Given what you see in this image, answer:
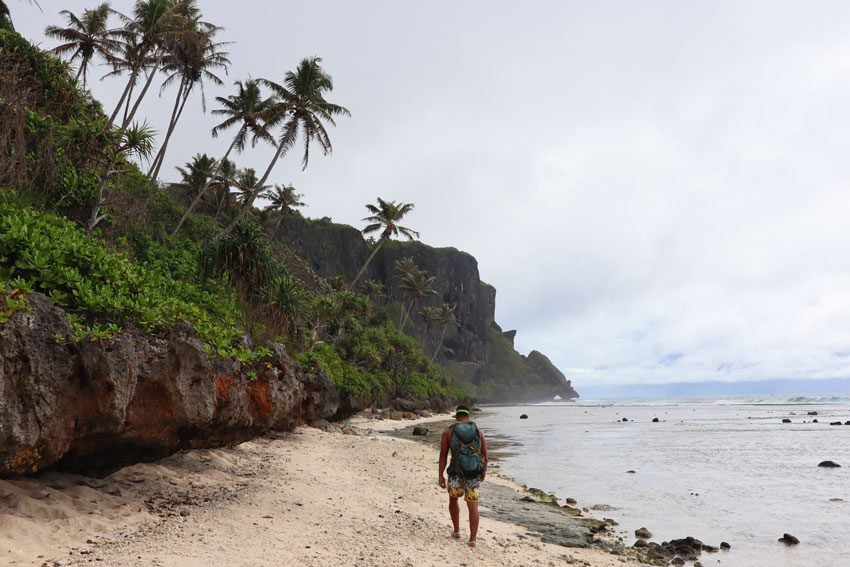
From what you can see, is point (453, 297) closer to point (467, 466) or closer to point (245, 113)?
point (245, 113)

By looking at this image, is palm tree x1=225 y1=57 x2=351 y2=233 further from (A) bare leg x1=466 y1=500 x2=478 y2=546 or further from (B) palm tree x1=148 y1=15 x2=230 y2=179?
(A) bare leg x1=466 y1=500 x2=478 y2=546

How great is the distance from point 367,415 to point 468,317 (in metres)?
87.4

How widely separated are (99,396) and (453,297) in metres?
113

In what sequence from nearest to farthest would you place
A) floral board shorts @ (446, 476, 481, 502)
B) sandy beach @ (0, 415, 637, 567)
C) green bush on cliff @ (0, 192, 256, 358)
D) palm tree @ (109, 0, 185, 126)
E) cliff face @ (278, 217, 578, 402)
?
sandy beach @ (0, 415, 637, 567) → green bush on cliff @ (0, 192, 256, 358) → floral board shorts @ (446, 476, 481, 502) → palm tree @ (109, 0, 185, 126) → cliff face @ (278, 217, 578, 402)

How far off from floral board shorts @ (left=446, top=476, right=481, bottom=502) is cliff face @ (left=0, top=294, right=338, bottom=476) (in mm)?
4082

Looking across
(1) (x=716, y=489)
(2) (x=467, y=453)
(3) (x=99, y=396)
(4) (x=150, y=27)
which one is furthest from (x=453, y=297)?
(3) (x=99, y=396)

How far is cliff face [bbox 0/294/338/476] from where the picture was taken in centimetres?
518

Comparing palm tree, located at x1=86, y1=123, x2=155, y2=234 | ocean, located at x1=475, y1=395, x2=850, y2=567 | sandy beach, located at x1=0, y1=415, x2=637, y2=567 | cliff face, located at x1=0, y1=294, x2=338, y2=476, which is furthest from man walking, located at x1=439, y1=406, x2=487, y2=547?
palm tree, located at x1=86, y1=123, x2=155, y2=234

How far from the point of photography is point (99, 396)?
604cm

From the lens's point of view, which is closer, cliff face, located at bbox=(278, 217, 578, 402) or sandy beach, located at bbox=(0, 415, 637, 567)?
sandy beach, located at bbox=(0, 415, 637, 567)

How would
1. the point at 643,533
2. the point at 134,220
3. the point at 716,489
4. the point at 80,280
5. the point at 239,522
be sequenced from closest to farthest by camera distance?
1. the point at 239,522
2. the point at 80,280
3. the point at 643,533
4. the point at 716,489
5. the point at 134,220

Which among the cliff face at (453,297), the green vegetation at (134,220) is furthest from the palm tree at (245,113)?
the cliff face at (453,297)

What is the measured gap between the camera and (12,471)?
5336mm

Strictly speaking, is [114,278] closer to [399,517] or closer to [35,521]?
[35,521]
